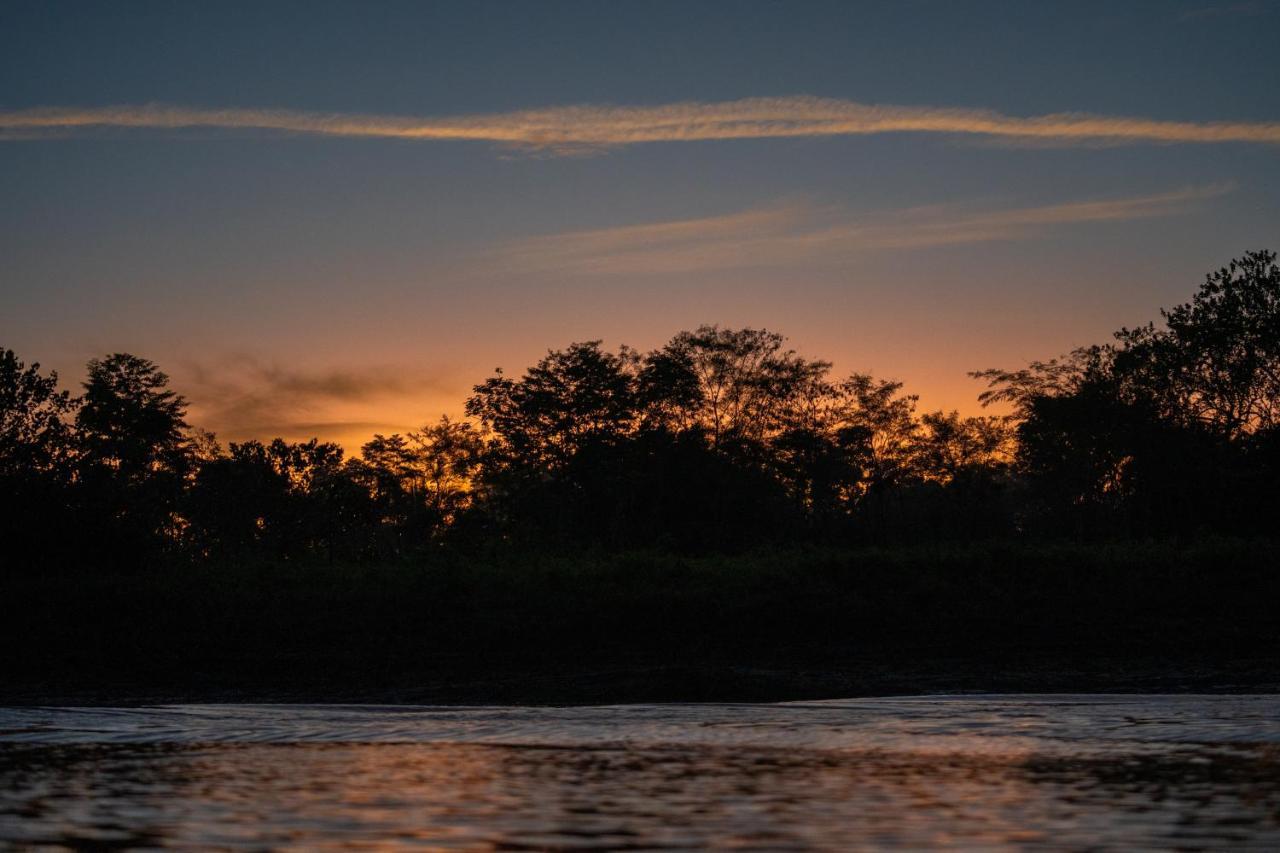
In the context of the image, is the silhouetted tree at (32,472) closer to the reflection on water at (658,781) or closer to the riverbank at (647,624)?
the riverbank at (647,624)

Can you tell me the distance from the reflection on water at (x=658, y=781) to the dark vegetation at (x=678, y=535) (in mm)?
6230

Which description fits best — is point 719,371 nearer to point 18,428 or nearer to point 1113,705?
point 18,428

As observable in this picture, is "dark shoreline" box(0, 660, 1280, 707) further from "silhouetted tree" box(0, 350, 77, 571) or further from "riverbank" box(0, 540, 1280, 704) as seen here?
"silhouetted tree" box(0, 350, 77, 571)

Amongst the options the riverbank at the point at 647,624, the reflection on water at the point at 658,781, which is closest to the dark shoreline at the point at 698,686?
the riverbank at the point at 647,624

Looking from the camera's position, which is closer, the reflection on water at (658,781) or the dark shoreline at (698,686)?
the reflection on water at (658,781)

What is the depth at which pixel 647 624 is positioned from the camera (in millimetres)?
24562

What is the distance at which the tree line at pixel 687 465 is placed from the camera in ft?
117

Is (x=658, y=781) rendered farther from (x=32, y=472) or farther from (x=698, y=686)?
(x=32, y=472)

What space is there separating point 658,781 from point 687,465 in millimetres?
50143

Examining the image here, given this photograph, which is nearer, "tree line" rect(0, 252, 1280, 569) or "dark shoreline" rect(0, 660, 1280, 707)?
"dark shoreline" rect(0, 660, 1280, 707)

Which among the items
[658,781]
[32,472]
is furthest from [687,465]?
[658,781]

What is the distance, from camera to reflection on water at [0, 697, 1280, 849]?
145 inches

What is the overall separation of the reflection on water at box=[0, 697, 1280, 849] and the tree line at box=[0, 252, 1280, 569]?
2571cm

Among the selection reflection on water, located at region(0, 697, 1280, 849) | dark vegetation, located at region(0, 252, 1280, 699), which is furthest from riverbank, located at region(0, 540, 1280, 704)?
reflection on water, located at region(0, 697, 1280, 849)
